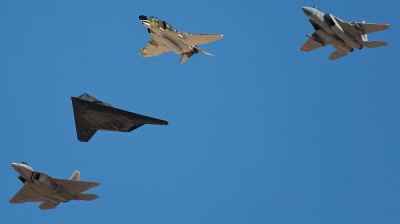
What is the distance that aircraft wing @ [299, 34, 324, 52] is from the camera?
204 ft

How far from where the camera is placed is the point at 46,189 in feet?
171

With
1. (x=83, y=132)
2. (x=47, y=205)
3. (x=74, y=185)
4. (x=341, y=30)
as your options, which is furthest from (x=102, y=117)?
(x=341, y=30)

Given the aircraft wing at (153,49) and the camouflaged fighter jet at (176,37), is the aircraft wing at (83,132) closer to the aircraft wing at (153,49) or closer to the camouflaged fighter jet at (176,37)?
the camouflaged fighter jet at (176,37)

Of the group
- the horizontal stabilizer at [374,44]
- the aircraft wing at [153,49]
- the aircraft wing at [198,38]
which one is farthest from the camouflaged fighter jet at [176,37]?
the horizontal stabilizer at [374,44]

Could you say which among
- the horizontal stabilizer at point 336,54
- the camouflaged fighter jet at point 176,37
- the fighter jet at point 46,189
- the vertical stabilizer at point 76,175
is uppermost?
the horizontal stabilizer at point 336,54

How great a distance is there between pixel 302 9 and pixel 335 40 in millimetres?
4896

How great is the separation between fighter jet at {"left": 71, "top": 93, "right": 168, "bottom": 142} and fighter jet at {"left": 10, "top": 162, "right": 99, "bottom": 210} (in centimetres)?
519

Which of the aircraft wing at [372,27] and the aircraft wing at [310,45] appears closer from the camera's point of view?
the aircraft wing at [372,27]

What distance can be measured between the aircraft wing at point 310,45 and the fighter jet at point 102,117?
2058 centimetres

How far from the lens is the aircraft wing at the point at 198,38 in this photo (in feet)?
194

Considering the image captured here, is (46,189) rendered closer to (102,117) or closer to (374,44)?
(102,117)

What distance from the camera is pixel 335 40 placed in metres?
57.1

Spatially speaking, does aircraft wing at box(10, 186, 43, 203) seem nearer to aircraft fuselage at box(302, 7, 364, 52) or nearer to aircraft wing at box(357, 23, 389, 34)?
aircraft fuselage at box(302, 7, 364, 52)

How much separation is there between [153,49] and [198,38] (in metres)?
10.3
